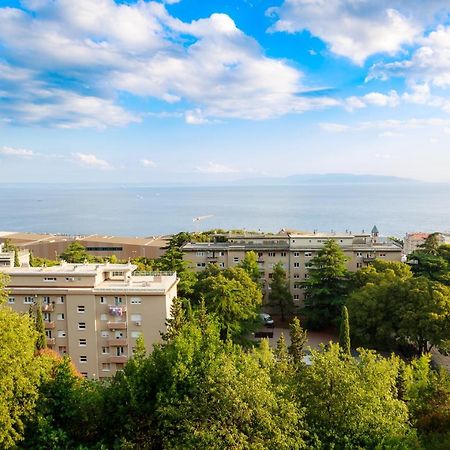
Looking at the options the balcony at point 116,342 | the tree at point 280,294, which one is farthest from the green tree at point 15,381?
the tree at point 280,294

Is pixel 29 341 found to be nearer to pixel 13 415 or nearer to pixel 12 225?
pixel 13 415

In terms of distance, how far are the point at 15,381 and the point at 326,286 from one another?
2171 cm

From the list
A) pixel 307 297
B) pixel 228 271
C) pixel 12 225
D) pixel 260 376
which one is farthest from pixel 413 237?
pixel 12 225

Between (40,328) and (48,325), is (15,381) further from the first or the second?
(48,325)

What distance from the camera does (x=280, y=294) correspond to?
31.5 m

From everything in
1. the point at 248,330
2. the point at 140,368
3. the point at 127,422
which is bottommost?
the point at 248,330

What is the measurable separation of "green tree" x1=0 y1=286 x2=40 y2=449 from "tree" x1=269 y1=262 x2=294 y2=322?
834 inches

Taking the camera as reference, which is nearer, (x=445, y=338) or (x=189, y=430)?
(x=189, y=430)

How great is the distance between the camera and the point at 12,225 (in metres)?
119

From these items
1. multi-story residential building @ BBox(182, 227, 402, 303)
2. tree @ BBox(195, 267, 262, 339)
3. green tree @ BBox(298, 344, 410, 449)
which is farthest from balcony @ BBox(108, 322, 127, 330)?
green tree @ BBox(298, 344, 410, 449)

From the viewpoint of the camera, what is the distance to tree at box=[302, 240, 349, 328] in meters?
29.5

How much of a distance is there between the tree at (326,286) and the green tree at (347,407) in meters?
17.8

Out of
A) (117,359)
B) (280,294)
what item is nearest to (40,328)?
(117,359)

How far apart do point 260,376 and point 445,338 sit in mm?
15071
